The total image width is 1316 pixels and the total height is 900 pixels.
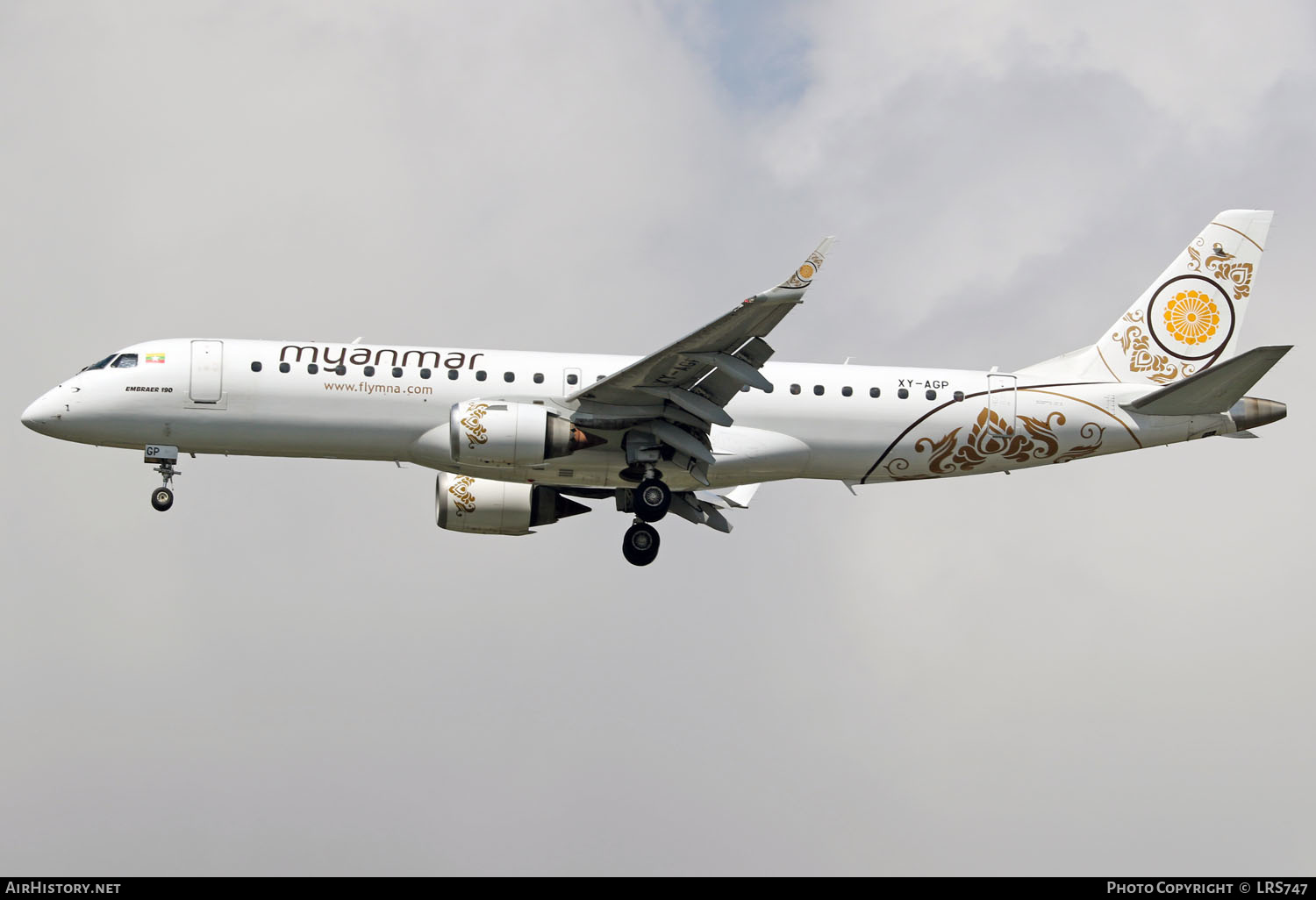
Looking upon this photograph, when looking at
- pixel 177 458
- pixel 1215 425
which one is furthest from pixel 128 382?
pixel 1215 425

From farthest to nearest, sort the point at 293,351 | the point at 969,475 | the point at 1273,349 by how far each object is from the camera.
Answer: the point at 969,475 → the point at 293,351 → the point at 1273,349

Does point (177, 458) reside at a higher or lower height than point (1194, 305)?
lower

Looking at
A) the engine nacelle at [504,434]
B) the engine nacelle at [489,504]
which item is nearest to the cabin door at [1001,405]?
the engine nacelle at [504,434]

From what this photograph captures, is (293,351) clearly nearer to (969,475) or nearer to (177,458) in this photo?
(177,458)

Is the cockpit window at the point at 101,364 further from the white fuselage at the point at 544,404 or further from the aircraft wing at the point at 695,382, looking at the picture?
the aircraft wing at the point at 695,382

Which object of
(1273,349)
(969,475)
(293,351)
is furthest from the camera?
(969,475)


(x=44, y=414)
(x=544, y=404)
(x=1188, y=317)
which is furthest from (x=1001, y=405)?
(x=44, y=414)

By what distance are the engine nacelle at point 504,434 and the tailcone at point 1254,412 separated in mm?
16041

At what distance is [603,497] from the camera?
151 ft

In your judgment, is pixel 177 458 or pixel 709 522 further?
pixel 709 522

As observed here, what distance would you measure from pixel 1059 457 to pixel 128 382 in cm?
2245

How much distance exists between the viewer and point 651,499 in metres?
42.1

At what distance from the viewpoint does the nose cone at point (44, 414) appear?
41438 millimetres

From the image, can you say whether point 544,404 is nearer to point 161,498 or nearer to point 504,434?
point 504,434
